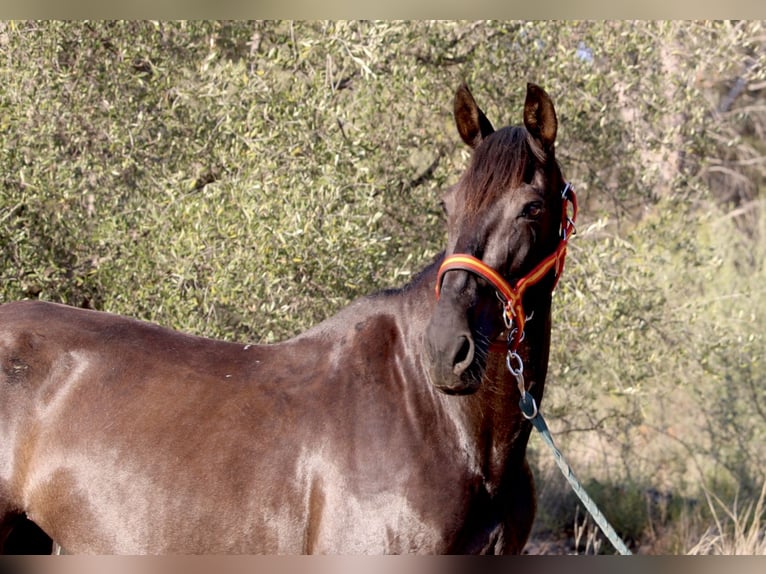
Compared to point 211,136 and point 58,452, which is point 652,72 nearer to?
point 211,136

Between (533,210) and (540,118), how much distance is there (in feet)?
1.18

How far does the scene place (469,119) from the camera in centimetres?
312

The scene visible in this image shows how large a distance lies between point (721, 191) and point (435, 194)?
1056cm

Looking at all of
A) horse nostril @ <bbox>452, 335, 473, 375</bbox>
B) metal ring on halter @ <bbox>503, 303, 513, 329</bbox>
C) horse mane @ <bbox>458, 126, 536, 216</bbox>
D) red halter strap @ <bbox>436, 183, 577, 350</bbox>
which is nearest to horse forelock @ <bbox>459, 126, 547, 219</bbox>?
horse mane @ <bbox>458, 126, 536, 216</bbox>

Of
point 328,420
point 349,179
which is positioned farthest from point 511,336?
point 349,179

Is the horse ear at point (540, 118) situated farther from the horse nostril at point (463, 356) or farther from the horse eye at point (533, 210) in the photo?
the horse nostril at point (463, 356)

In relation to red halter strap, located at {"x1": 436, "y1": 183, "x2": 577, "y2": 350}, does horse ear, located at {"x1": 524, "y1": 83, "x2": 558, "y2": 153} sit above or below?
above

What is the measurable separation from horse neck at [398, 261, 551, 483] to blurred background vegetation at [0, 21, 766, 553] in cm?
199

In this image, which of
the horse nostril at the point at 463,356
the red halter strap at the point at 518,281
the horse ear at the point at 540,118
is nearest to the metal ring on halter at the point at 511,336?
the red halter strap at the point at 518,281

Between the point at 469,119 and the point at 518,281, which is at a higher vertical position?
the point at 469,119

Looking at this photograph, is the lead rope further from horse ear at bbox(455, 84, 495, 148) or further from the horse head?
horse ear at bbox(455, 84, 495, 148)

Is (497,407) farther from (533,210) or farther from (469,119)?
(469,119)

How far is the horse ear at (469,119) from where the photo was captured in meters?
3.07

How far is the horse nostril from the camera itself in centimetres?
252
